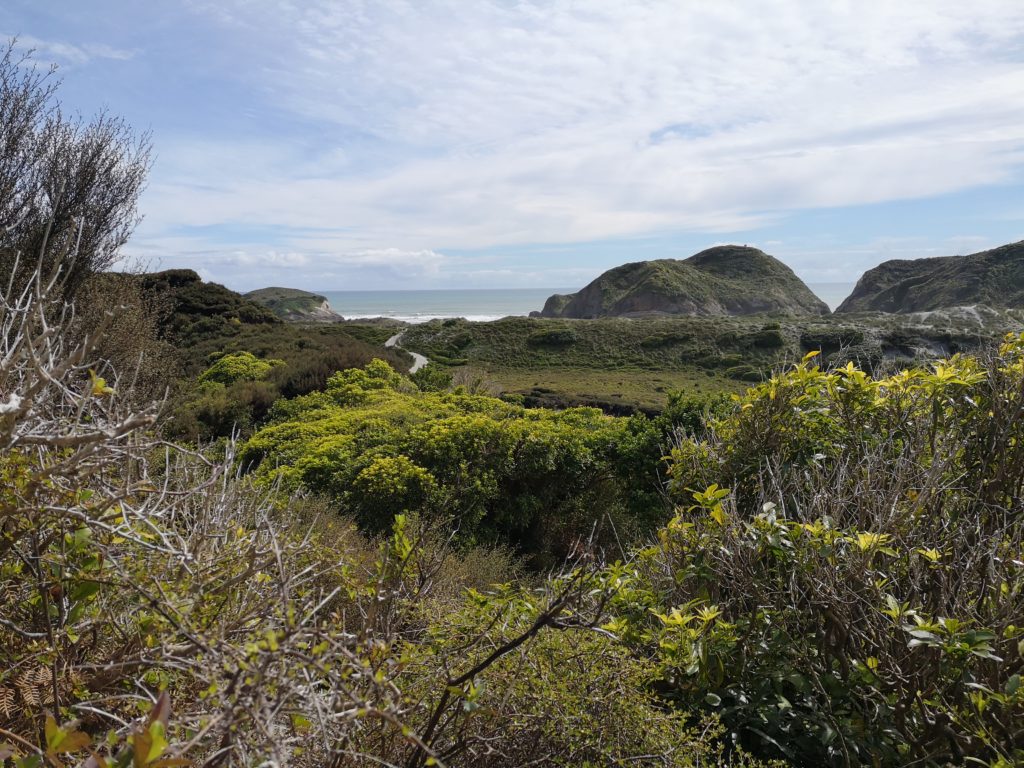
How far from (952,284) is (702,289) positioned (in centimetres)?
2973

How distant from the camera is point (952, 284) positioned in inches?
3103

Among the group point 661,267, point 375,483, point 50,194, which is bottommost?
point 375,483

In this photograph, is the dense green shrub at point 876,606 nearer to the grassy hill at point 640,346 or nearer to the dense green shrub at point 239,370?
Answer: the dense green shrub at point 239,370

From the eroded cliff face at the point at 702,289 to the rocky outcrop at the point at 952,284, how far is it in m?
8.83

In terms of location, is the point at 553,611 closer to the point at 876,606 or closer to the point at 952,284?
the point at 876,606

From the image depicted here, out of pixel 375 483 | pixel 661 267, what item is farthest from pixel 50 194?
pixel 661 267

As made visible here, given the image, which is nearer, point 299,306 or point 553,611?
point 553,611

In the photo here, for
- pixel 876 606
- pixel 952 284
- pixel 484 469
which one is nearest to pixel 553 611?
pixel 876 606

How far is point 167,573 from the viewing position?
2080 millimetres

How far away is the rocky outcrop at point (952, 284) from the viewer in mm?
72312

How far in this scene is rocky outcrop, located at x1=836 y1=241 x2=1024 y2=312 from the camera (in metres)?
72.3

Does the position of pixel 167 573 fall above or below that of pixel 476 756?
above

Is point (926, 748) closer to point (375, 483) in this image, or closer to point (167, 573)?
point (167, 573)

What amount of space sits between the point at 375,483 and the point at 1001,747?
623 cm
